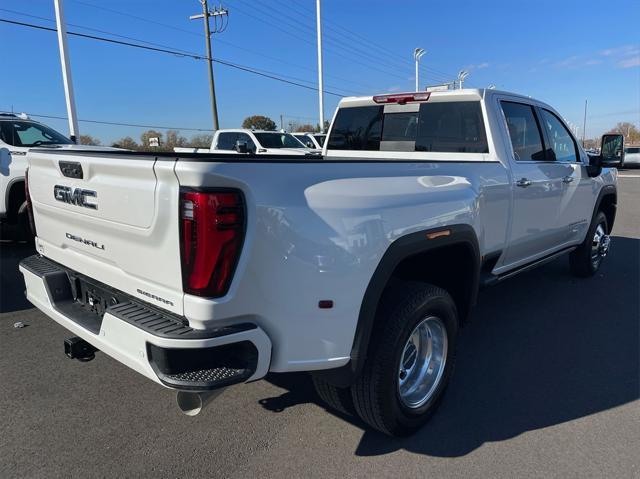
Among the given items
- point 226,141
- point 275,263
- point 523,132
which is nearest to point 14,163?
point 275,263

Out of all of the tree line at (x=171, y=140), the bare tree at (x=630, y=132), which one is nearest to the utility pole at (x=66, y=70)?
the tree line at (x=171, y=140)

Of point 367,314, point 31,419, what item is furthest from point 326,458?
point 31,419

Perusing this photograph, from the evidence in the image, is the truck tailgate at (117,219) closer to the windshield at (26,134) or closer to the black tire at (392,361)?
the black tire at (392,361)

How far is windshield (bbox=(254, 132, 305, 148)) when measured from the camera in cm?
1521

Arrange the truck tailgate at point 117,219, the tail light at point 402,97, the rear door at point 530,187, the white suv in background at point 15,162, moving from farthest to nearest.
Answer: the white suv in background at point 15,162, the tail light at point 402,97, the rear door at point 530,187, the truck tailgate at point 117,219

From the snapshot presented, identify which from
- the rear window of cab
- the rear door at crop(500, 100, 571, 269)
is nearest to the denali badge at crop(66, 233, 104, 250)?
the rear window of cab

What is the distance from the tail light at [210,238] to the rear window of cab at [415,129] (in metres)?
2.53

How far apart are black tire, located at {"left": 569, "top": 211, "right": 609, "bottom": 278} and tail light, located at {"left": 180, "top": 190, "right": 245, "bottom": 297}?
5.10 m

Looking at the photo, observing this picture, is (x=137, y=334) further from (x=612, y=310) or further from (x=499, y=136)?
(x=612, y=310)

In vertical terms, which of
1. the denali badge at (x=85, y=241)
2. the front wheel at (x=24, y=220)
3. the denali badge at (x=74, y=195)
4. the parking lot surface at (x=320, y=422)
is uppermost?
the denali badge at (x=74, y=195)

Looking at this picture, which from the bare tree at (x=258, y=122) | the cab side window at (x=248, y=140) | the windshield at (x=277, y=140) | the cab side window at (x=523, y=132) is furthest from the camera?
the bare tree at (x=258, y=122)

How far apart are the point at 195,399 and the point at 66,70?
1388cm

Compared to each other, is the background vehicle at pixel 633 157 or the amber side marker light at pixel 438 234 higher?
the amber side marker light at pixel 438 234

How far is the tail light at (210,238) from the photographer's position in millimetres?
1871
